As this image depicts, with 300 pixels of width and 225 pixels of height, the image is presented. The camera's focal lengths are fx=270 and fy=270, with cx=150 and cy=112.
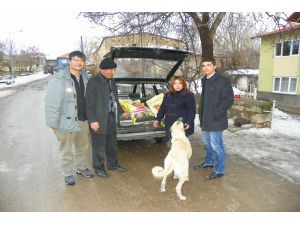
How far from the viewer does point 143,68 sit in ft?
19.9

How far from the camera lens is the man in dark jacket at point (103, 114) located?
4094 mm

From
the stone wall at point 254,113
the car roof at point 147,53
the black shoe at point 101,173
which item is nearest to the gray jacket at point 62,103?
the black shoe at point 101,173

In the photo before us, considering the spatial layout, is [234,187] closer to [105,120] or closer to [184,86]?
[184,86]

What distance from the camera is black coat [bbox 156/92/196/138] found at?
4.47m

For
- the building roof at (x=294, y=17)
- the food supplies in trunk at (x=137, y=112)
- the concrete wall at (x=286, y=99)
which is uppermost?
the building roof at (x=294, y=17)

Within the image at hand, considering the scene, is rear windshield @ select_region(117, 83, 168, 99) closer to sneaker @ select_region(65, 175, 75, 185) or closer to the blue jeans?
the blue jeans

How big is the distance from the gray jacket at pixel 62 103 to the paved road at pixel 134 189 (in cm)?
96

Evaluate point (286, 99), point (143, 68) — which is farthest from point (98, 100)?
point (286, 99)

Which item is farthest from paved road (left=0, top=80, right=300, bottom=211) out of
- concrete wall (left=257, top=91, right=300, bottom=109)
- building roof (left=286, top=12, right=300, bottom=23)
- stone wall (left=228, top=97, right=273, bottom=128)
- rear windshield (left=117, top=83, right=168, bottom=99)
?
concrete wall (left=257, top=91, right=300, bottom=109)

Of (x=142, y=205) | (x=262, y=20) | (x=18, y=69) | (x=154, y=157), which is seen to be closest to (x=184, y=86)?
(x=154, y=157)

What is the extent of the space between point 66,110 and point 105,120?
2.08 feet

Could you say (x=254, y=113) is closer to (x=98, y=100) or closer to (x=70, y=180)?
(x=98, y=100)

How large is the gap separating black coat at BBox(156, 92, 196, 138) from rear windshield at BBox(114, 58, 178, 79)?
1467mm

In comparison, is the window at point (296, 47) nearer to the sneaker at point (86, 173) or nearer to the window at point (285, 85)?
the window at point (285, 85)
